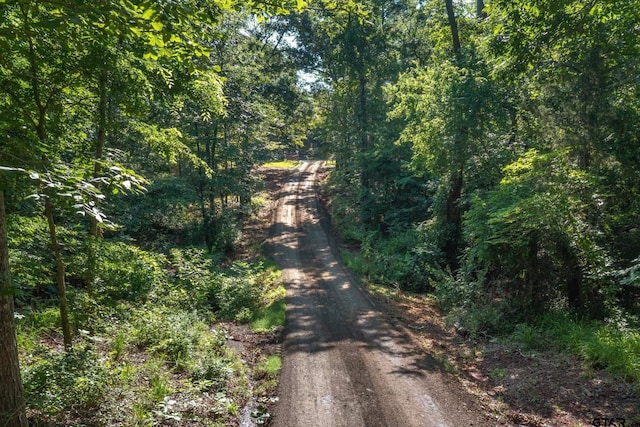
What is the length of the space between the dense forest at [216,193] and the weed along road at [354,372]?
35.9 inches

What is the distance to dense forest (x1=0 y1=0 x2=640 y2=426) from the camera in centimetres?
448

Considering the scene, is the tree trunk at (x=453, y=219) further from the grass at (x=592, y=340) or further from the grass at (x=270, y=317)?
the grass at (x=270, y=317)

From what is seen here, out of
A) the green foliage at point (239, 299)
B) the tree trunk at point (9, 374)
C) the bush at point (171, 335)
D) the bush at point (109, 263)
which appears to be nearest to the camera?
the tree trunk at point (9, 374)

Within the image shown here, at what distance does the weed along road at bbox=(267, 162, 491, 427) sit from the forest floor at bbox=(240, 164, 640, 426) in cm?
42

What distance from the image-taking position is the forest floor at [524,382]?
6242mm

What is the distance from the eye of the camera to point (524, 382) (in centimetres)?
741

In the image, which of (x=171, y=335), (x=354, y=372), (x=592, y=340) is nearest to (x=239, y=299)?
(x=171, y=335)

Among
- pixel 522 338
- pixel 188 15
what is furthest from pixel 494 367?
pixel 188 15

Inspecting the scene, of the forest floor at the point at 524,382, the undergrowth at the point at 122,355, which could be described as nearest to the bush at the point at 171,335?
the undergrowth at the point at 122,355

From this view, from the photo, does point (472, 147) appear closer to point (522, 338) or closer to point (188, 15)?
point (522, 338)

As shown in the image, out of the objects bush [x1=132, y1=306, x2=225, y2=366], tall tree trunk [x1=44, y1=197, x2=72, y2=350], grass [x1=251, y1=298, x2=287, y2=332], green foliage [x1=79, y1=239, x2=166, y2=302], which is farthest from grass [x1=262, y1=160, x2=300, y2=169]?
tall tree trunk [x1=44, y1=197, x2=72, y2=350]

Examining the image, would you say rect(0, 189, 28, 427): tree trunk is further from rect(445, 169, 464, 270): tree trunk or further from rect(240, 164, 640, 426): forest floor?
rect(445, 169, 464, 270): tree trunk

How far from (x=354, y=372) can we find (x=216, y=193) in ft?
51.2

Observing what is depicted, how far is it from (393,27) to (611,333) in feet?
83.3
